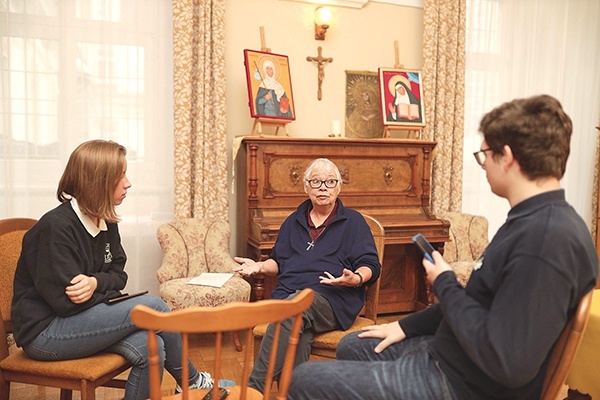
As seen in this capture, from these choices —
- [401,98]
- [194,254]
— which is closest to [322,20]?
[401,98]

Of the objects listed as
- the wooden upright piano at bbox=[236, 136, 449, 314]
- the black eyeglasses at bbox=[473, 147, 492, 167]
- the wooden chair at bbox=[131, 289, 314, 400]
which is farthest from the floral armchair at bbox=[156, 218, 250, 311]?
the black eyeglasses at bbox=[473, 147, 492, 167]

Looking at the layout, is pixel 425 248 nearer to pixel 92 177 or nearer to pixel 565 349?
pixel 565 349

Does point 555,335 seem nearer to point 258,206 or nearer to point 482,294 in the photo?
point 482,294

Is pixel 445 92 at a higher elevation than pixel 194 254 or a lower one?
higher

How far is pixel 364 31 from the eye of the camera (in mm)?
4473

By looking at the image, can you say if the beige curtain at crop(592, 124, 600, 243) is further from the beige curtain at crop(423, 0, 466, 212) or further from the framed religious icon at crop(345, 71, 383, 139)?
the framed religious icon at crop(345, 71, 383, 139)

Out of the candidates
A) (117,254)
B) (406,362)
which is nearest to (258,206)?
(117,254)

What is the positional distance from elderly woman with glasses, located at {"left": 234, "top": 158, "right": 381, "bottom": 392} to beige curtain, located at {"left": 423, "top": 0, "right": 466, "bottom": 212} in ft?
7.01

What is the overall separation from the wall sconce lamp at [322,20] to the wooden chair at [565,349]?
3.42 metres

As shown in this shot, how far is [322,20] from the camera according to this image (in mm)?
4191

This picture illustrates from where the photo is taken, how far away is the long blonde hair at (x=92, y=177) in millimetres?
1945

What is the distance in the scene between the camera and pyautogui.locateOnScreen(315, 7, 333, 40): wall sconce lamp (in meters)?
4.18

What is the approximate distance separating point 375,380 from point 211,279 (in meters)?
2.06

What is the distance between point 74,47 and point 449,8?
299 cm
